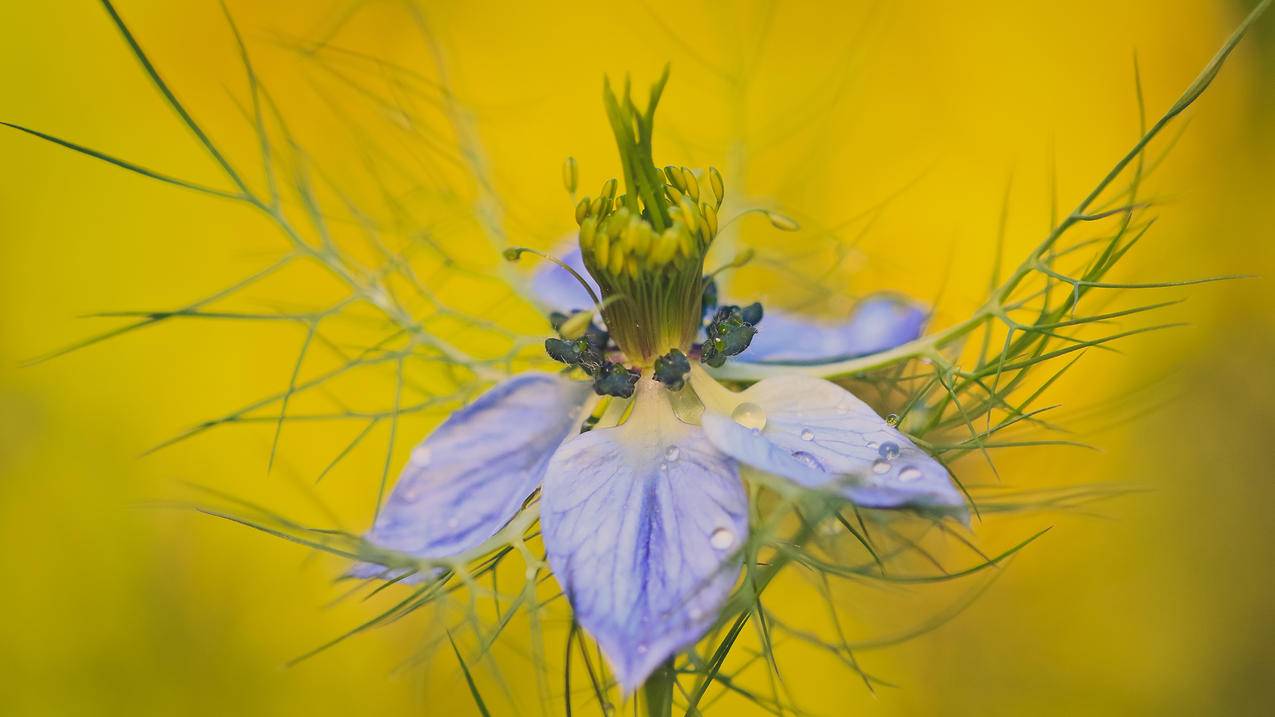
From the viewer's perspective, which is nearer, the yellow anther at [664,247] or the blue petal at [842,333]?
the yellow anther at [664,247]

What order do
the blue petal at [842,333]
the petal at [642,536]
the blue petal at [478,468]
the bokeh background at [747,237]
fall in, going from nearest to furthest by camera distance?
the petal at [642,536], the blue petal at [478,468], the blue petal at [842,333], the bokeh background at [747,237]

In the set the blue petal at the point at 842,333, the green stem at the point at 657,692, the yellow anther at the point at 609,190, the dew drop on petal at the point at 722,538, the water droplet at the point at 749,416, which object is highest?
the yellow anther at the point at 609,190

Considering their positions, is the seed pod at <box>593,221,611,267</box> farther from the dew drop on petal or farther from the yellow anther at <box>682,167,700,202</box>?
the dew drop on petal

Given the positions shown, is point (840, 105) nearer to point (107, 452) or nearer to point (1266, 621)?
point (1266, 621)

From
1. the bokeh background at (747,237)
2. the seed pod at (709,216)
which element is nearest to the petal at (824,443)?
the seed pod at (709,216)

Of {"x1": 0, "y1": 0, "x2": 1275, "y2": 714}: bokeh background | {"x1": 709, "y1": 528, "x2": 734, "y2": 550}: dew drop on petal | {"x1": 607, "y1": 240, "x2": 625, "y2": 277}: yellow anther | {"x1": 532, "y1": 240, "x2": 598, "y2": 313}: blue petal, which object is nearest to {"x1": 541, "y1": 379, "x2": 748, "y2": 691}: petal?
{"x1": 709, "y1": 528, "x2": 734, "y2": 550}: dew drop on petal

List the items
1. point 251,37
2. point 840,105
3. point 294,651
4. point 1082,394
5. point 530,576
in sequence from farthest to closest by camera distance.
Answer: point 840,105, point 251,37, point 1082,394, point 294,651, point 530,576

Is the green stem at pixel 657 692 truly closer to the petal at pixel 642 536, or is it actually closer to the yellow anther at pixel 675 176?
the petal at pixel 642 536

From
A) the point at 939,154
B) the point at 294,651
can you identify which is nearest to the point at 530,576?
the point at 294,651
